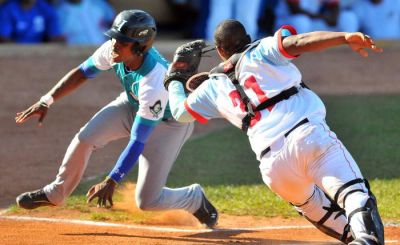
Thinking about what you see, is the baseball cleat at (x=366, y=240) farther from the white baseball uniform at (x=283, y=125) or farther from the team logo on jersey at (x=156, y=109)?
the team logo on jersey at (x=156, y=109)

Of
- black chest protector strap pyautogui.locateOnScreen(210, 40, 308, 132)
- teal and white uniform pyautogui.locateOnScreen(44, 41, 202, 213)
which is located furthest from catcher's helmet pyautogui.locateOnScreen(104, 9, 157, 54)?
black chest protector strap pyautogui.locateOnScreen(210, 40, 308, 132)

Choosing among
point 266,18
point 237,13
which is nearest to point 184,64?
point 237,13

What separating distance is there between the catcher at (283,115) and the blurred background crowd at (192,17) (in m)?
10.7

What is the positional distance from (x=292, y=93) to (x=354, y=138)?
533 cm

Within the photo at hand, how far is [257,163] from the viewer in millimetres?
10398

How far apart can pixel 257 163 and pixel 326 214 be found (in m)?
3.84

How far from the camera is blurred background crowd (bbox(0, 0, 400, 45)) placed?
55.1 feet

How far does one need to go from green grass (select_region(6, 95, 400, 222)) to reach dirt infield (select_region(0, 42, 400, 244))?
0.42 metres

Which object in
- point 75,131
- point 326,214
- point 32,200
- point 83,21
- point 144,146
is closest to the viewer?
point 326,214

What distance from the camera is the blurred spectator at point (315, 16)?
17750 millimetres

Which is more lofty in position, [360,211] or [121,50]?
[121,50]

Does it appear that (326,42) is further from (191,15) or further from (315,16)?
(191,15)

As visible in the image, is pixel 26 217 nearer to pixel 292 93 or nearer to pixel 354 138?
pixel 292 93

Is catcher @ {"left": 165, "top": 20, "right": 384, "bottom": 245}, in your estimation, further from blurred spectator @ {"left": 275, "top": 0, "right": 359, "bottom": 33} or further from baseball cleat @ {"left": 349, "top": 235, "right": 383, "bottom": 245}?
blurred spectator @ {"left": 275, "top": 0, "right": 359, "bottom": 33}
